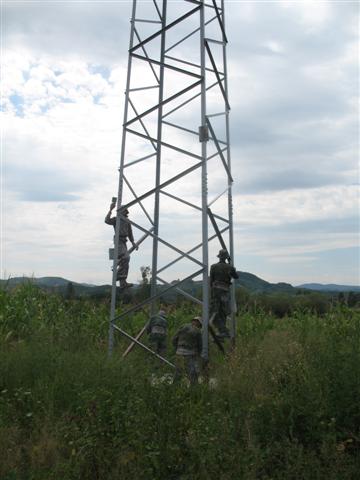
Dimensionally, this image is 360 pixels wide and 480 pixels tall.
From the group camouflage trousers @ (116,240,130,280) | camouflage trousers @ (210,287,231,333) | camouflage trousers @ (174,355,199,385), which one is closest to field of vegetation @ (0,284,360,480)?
camouflage trousers @ (174,355,199,385)

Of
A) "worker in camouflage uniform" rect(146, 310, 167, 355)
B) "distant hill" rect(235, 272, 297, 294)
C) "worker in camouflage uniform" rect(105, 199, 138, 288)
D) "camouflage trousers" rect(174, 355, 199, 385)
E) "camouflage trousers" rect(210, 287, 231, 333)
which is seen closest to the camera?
"camouflage trousers" rect(174, 355, 199, 385)

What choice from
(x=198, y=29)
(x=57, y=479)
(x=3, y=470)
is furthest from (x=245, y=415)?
(x=198, y=29)

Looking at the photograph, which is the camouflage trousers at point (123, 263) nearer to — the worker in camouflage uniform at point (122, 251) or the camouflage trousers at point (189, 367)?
the worker in camouflage uniform at point (122, 251)

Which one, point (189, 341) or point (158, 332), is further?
point (158, 332)

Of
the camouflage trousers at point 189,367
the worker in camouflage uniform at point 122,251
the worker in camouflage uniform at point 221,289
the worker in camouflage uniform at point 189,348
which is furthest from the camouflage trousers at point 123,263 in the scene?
the camouflage trousers at point 189,367

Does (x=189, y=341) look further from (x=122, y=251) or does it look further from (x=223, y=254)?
(x=122, y=251)

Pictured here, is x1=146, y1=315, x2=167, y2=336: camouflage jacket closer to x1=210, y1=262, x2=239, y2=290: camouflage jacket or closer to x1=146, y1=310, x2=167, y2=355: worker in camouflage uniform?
x1=146, y1=310, x2=167, y2=355: worker in camouflage uniform

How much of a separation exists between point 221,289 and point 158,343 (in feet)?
5.71

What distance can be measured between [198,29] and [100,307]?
26.4 ft

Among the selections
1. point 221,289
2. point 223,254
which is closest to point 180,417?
point 221,289

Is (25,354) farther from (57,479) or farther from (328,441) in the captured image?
(328,441)

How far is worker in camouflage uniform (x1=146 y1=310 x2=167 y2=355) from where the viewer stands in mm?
10273

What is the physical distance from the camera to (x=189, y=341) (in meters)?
9.22

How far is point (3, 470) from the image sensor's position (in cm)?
569
